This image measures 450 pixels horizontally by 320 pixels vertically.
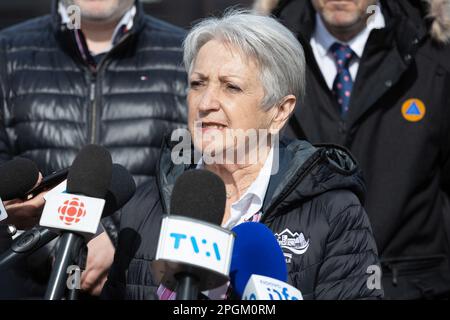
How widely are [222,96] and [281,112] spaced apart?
24 cm

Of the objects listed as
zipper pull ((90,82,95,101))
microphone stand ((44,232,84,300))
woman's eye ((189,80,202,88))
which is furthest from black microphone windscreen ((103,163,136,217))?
zipper pull ((90,82,95,101))

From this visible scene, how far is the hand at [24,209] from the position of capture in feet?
8.91

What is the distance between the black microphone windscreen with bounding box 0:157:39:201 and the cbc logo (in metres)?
0.44

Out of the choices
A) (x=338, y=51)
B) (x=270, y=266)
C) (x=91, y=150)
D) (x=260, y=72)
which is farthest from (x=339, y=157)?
(x=338, y=51)

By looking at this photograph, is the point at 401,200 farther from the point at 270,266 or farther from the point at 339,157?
the point at 270,266

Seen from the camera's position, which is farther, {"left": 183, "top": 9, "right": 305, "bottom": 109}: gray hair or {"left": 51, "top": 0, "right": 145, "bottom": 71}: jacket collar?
{"left": 51, "top": 0, "right": 145, "bottom": 71}: jacket collar

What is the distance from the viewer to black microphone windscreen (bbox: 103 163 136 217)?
2475mm

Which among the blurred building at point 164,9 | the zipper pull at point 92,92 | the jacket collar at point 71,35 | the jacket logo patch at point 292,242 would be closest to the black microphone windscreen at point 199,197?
the jacket logo patch at point 292,242

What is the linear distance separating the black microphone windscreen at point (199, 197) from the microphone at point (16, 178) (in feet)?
2.03

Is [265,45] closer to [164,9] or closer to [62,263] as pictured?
[62,263]

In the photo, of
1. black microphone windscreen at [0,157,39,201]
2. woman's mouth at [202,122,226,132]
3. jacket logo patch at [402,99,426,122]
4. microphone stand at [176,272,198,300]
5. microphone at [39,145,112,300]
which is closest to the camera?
microphone stand at [176,272,198,300]

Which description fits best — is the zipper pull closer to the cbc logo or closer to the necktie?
the necktie

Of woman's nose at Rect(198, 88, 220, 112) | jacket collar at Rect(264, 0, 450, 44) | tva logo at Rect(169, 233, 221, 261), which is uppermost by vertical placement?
jacket collar at Rect(264, 0, 450, 44)

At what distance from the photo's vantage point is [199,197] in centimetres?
213
